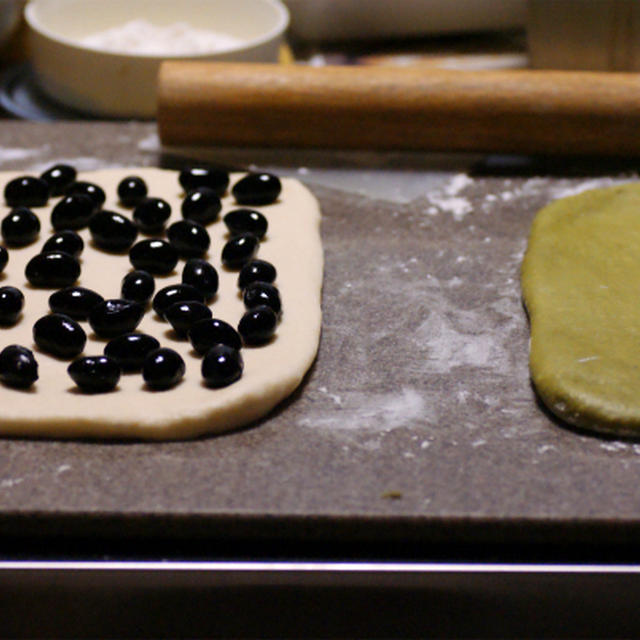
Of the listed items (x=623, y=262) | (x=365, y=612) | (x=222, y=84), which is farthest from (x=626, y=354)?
(x=222, y=84)

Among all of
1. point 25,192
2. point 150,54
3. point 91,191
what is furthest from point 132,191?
point 150,54

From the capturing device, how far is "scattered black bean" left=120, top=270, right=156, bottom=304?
126 centimetres

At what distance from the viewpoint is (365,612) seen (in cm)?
102

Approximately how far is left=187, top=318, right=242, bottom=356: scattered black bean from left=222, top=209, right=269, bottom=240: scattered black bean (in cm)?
31

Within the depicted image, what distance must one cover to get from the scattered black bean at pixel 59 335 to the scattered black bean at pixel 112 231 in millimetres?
263

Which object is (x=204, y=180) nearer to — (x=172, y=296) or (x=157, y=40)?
(x=172, y=296)

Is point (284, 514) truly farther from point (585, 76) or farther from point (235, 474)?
point (585, 76)

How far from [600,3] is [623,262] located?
32.4 inches

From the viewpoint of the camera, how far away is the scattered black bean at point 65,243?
1357mm

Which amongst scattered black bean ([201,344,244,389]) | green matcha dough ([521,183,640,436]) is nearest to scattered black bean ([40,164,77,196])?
scattered black bean ([201,344,244,389])

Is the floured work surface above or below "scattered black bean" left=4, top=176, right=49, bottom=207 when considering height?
below

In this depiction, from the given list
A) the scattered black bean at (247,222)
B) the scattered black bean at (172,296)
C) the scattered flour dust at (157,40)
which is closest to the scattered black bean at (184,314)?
the scattered black bean at (172,296)

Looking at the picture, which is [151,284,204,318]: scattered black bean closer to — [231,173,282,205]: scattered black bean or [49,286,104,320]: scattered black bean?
[49,286,104,320]: scattered black bean

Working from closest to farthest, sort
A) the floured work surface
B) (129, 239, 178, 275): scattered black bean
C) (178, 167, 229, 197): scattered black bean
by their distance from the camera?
the floured work surface < (129, 239, 178, 275): scattered black bean < (178, 167, 229, 197): scattered black bean
